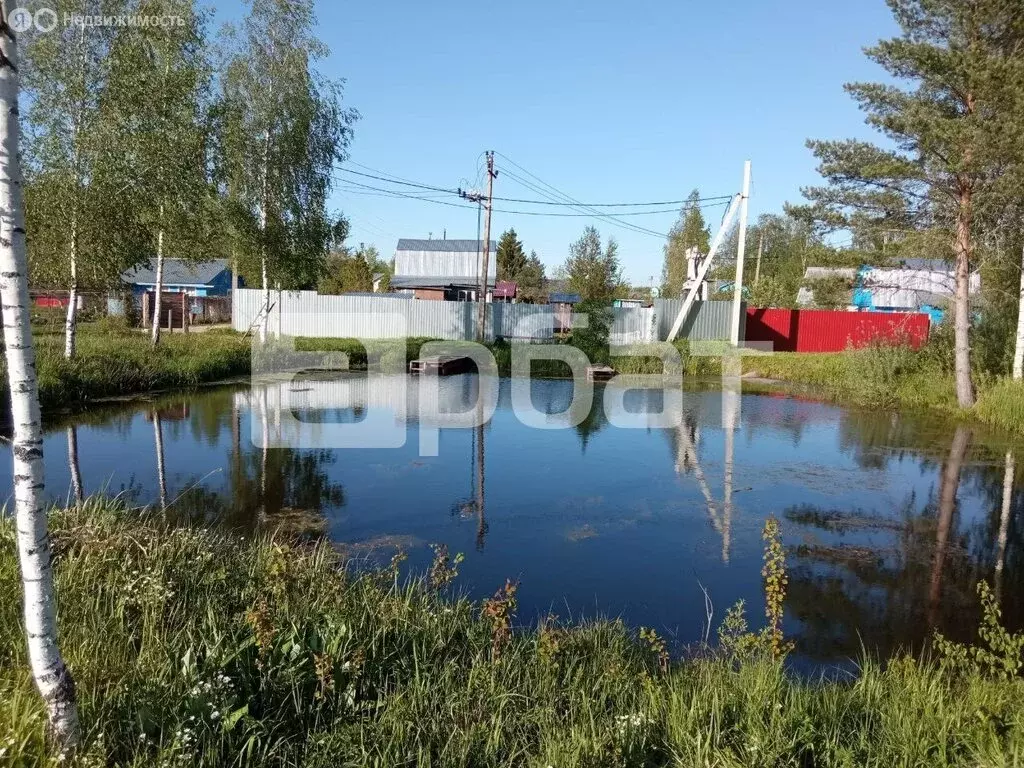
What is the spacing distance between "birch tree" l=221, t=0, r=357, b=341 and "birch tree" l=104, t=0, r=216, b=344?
362 centimetres

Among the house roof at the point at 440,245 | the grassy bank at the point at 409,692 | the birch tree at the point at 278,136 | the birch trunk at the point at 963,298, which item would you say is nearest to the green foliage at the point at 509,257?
the house roof at the point at 440,245

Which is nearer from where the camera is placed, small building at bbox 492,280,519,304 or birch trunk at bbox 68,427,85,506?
birch trunk at bbox 68,427,85,506

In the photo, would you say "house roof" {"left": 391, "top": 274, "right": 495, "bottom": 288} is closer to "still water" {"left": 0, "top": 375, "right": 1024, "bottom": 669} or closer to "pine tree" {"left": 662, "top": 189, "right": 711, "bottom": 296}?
"pine tree" {"left": 662, "top": 189, "right": 711, "bottom": 296}

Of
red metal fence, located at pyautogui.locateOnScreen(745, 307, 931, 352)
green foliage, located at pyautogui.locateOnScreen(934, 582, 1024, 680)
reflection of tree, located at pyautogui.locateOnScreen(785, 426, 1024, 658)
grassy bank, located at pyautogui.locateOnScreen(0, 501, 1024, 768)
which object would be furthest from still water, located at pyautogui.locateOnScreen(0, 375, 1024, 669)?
red metal fence, located at pyautogui.locateOnScreen(745, 307, 931, 352)

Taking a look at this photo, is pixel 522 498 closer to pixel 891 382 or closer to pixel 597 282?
pixel 891 382

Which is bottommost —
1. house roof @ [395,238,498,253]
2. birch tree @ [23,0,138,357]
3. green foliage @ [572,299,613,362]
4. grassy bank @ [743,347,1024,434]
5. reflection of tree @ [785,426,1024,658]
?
reflection of tree @ [785,426,1024,658]

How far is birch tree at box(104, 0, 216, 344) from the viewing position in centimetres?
1265

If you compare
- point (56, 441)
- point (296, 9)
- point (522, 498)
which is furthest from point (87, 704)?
point (296, 9)

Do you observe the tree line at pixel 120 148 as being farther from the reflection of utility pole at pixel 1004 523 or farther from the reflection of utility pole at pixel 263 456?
the reflection of utility pole at pixel 1004 523

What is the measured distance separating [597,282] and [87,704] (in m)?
29.4

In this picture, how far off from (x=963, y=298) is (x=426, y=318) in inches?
656

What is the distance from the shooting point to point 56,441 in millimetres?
9219

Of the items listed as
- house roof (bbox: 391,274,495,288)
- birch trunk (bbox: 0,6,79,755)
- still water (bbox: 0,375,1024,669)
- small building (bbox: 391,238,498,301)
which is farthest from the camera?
small building (bbox: 391,238,498,301)

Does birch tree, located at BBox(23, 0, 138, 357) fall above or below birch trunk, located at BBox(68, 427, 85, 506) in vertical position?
above
